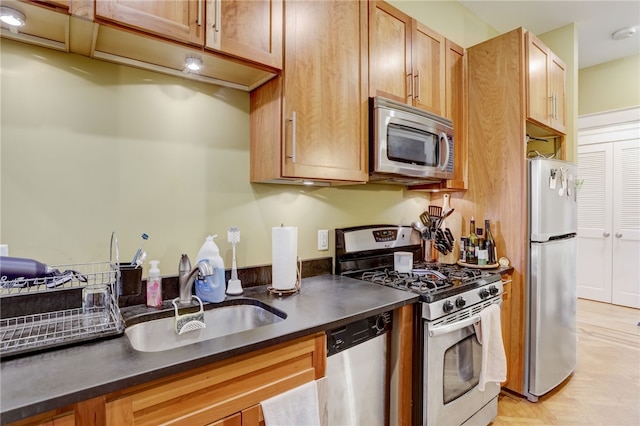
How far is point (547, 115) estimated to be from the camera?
2.49 meters

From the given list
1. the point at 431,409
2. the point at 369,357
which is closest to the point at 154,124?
the point at 369,357

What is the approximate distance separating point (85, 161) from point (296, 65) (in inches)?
36.6

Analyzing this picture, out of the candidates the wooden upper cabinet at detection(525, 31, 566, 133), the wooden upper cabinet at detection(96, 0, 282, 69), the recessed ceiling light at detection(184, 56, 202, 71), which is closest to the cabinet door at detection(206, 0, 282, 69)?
the wooden upper cabinet at detection(96, 0, 282, 69)

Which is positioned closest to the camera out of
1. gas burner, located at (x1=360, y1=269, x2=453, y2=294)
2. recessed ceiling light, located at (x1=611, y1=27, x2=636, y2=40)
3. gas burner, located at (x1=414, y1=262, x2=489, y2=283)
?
gas burner, located at (x1=360, y1=269, x2=453, y2=294)

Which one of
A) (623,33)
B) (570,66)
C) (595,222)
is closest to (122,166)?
(570,66)

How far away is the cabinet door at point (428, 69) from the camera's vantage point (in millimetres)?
2016

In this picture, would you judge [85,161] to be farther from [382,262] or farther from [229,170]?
[382,262]

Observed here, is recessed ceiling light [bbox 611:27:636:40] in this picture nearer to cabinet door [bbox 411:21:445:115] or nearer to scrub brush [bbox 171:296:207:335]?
cabinet door [bbox 411:21:445:115]

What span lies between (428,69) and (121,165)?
70.8 inches

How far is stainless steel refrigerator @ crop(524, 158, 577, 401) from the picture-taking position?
219cm

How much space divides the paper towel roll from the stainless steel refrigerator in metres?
1.63

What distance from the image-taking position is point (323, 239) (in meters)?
1.99

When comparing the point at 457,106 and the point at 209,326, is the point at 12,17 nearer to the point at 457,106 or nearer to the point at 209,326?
the point at 209,326

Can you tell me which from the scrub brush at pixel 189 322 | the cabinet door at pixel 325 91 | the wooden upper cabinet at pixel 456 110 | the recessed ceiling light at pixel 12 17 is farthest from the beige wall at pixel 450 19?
the scrub brush at pixel 189 322
